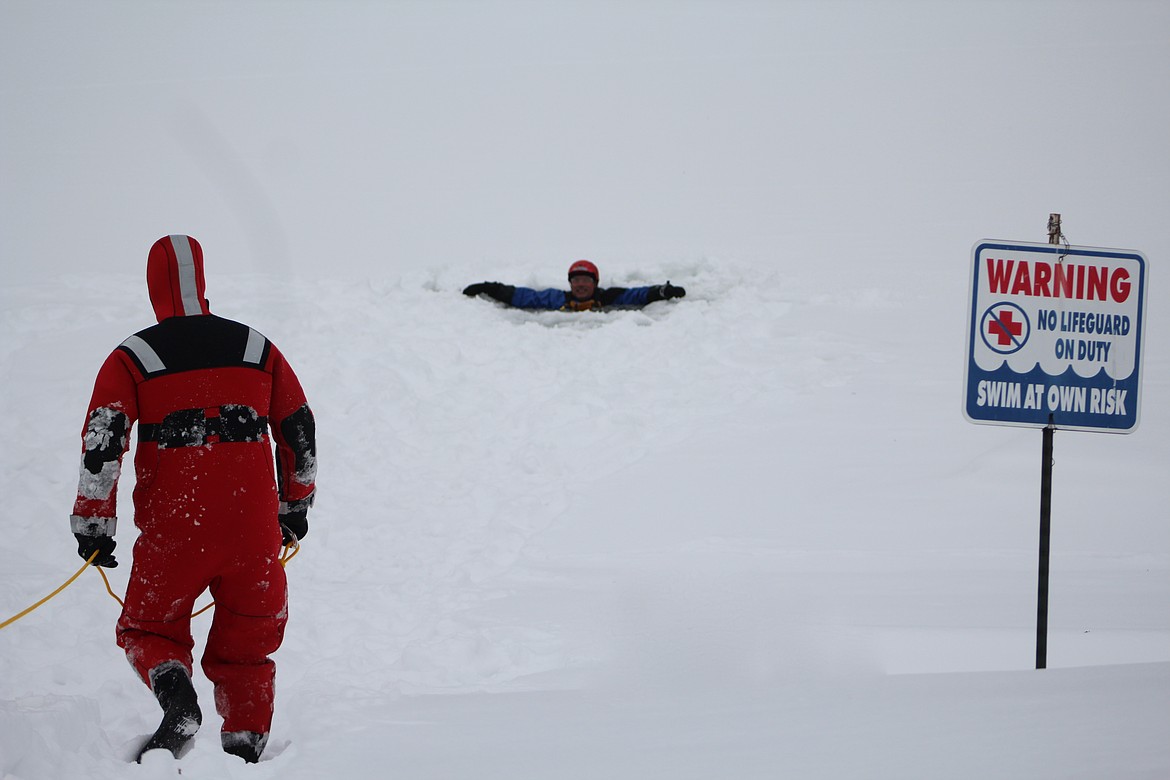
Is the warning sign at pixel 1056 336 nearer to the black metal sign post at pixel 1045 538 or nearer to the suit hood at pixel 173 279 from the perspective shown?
the black metal sign post at pixel 1045 538

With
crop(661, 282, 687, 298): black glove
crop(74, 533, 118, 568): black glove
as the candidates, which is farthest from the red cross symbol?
crop(661, 282, 687, 298): black glove

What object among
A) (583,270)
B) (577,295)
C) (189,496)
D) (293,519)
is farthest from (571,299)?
(189,496)

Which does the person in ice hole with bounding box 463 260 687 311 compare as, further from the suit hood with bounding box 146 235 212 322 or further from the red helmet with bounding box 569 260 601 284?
the suit hood with bounding box 146 235 212 322

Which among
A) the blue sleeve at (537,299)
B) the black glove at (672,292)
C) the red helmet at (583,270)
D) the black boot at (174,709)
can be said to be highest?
the red helmet at (583,270)

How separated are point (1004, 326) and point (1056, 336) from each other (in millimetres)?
191

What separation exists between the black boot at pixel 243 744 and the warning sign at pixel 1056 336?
8.97ft

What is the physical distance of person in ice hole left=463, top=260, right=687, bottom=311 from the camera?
388 inches

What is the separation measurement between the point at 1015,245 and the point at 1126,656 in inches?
66.9

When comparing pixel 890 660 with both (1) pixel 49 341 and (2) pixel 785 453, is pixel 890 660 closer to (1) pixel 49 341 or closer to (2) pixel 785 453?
(2) pixel 785 453

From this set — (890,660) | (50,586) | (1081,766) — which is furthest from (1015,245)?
(50,586)

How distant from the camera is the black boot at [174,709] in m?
2.79

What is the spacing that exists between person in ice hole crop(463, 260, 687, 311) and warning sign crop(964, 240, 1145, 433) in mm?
6305

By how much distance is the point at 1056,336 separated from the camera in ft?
11.6

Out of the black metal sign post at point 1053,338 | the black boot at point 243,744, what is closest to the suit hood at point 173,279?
the black boot at point 243,744
